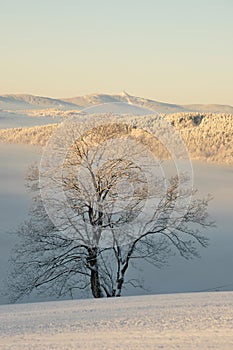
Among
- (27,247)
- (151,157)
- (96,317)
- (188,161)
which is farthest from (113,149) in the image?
(96,317)

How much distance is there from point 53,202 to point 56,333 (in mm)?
11733

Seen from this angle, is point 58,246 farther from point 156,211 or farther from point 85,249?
point 156,211

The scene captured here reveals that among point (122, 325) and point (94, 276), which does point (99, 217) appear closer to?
point (94, 276)

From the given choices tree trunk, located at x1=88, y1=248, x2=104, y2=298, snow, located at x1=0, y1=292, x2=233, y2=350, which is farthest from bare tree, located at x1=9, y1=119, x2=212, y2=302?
snow, located at x1=0, y1=292, x2=233, y2=350

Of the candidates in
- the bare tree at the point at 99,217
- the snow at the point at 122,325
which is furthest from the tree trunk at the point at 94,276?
the snow at the point at 122,325

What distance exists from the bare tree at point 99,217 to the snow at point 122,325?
9191 mm

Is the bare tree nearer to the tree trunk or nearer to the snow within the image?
the tree trunk

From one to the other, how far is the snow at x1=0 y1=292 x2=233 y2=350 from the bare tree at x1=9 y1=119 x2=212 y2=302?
9191 mm

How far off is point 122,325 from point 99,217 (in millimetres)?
11180

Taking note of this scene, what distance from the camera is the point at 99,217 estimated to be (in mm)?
17953

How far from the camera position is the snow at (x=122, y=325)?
5.99m

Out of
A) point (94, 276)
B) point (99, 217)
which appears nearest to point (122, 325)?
point (99, 217)

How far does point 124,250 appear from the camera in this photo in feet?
62.2

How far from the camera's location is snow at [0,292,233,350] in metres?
5.99
